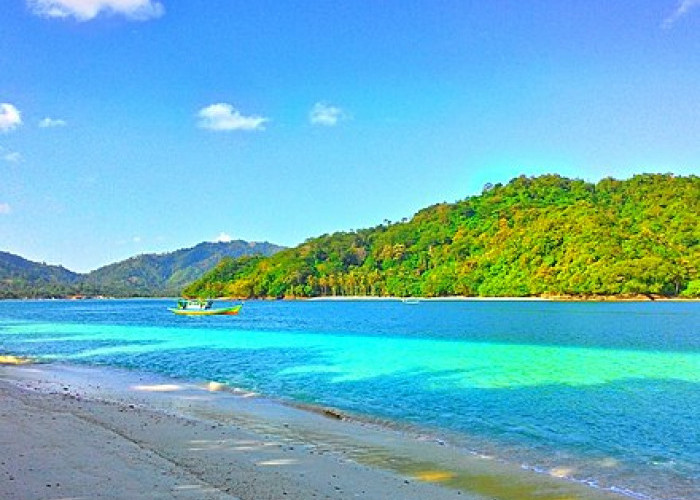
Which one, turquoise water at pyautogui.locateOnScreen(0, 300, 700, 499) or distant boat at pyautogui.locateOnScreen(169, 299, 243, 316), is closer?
turquoise water at pyautogui.locateOnScreen(0, 300, 700, 499)

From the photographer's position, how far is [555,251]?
5630 inches

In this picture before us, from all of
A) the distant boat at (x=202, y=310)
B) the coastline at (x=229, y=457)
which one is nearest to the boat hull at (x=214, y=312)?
the distant boat at (x=202, y=310)

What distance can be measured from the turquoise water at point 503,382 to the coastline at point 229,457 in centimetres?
Answer: 152

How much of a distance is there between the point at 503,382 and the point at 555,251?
128 meters

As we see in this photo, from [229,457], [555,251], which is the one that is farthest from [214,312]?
[555,251]

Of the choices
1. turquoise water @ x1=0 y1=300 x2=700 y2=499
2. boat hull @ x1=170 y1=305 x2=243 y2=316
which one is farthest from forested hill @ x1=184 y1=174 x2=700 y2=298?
turquoise water @ x1=0 y1=300 x2=700 y2=499

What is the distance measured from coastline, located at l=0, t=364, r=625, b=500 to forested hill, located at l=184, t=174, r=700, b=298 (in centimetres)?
12051

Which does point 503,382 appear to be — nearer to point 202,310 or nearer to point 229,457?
point 229,457

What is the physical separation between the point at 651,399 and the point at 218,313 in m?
75.4

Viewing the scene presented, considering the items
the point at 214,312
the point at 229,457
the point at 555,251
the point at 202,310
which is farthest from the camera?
the point at 555,251

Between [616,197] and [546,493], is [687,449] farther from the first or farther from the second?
[616,197]

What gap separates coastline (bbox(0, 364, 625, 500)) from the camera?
27.2 ft

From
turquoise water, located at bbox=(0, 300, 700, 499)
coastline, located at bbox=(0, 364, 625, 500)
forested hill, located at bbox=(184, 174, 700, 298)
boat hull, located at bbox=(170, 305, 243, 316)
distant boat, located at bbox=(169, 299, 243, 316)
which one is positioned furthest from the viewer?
forested hill, located at bbox=(184, 174, 700, 298)

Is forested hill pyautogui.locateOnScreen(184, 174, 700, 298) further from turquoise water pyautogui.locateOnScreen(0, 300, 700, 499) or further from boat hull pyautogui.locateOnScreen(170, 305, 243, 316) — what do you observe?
turquoise water pyautogui.locateOnScreen(0, 300, 700, 499)
